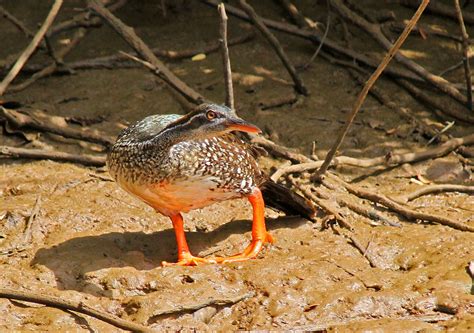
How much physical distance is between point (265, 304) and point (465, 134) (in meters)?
3.28

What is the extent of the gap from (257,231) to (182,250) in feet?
1.76

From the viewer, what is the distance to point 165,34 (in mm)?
9852

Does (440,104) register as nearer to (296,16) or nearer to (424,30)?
(424,30)

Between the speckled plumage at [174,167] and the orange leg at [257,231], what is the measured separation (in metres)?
0.15

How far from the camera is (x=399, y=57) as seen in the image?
8.92m

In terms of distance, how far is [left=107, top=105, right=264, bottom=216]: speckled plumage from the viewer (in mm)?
6340

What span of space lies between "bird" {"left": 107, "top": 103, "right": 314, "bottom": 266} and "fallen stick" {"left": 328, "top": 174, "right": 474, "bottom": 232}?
3.44ft

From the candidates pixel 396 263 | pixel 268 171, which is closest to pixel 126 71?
pixel 268 171

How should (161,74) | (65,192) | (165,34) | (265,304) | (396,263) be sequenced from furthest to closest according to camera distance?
(165,34) → (161,74) → (65,192) → (396,263) → (265,304)

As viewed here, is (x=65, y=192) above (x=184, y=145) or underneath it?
underneath

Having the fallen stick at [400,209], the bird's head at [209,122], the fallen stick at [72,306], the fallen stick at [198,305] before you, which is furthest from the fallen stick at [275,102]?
the fallen stick at [72,306]

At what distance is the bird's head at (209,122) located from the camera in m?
6.23

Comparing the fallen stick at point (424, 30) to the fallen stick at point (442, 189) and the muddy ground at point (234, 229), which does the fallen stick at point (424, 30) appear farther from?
the fallen stick at point (442, 189)

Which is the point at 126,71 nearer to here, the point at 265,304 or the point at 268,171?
the point at 268,171
